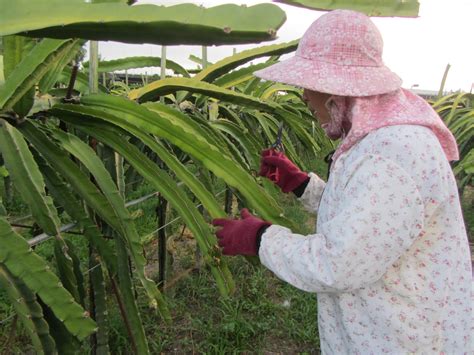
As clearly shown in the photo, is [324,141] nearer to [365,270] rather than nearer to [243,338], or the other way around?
[243,338]

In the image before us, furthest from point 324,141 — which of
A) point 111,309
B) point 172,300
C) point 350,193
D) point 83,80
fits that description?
point 350,193

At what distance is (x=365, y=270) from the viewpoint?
783 mm

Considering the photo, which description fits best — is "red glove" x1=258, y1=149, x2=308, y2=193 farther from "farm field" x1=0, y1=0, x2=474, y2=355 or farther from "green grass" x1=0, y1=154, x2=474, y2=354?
"green grass" x1=0, y1=154, x2=474, y2=354

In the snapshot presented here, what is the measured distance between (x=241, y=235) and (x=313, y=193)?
439 mm

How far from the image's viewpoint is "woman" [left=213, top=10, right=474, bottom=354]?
769 millimetres

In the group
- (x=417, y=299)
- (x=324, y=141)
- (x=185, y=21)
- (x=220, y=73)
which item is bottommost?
(x=324, y=141)

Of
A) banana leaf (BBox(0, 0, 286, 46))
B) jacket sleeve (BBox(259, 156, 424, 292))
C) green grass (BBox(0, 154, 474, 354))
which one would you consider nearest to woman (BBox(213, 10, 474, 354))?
jacket sleeve (BBox(259, 156, 424, 292))

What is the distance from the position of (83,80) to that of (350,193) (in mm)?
814

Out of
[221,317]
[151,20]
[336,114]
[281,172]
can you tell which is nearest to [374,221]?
[336,114]

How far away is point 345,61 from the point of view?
2.74 feet

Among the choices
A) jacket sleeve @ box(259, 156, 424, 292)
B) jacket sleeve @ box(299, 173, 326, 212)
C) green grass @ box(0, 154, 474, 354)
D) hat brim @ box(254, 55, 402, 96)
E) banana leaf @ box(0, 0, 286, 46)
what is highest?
banana leaf @ box(0, 0, 286, 46)

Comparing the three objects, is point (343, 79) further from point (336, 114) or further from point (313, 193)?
point (313, 193)

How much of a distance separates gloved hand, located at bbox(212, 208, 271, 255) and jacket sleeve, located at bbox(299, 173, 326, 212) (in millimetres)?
385

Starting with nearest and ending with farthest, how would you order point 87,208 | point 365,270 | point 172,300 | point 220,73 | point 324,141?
point 365,270
point 87,208
point 220,73
point 172,300
point 324,141
